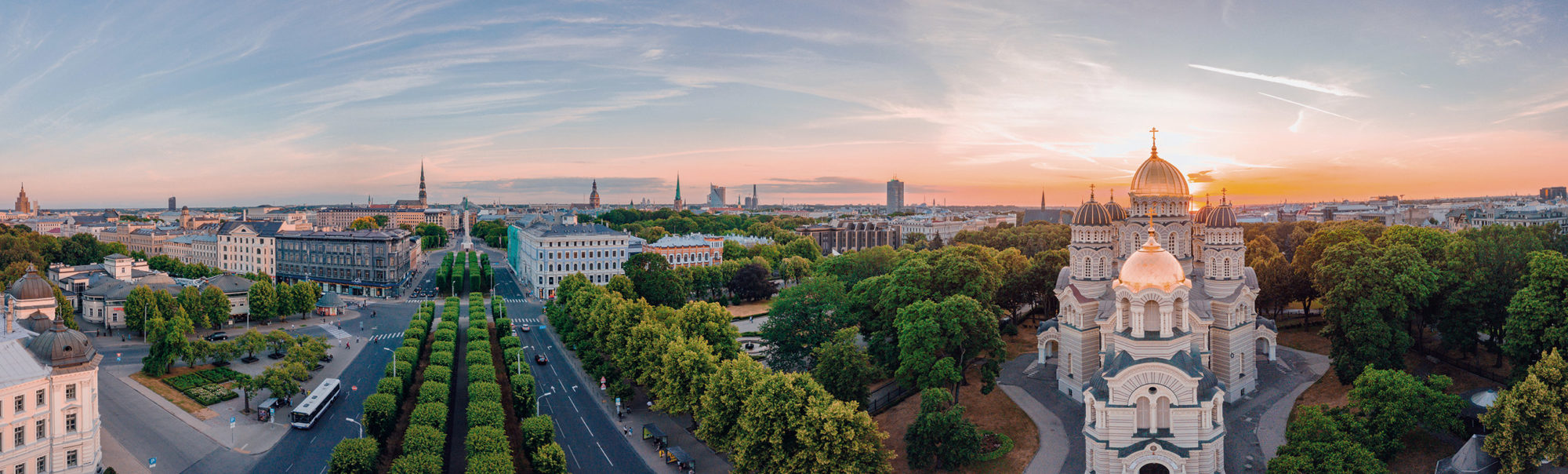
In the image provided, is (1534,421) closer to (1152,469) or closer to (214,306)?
(1152,469)

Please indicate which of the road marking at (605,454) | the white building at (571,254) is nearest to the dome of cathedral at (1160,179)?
the road marking at (605,454)

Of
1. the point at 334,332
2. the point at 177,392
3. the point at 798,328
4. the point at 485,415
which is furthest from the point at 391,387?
the point at 334,332

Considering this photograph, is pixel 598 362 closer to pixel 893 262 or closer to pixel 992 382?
pixel 992 382

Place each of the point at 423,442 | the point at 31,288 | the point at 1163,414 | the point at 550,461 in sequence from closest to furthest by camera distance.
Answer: the point at 1163,414 < the point at 550,461 < the point at 423,442 < the point at 31,288

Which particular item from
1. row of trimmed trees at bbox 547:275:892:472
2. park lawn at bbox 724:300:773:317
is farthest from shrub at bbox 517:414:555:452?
park lawn at bbox 724:300:773:317

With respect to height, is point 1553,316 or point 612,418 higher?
point 1553,316

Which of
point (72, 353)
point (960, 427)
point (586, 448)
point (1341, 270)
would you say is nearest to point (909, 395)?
point (960, 427)

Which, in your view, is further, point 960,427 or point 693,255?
point 693,255

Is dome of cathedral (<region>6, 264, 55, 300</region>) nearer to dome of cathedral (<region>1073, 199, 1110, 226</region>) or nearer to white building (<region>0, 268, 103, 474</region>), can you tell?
white building (<region>0, 268, 103, 474</region>)
